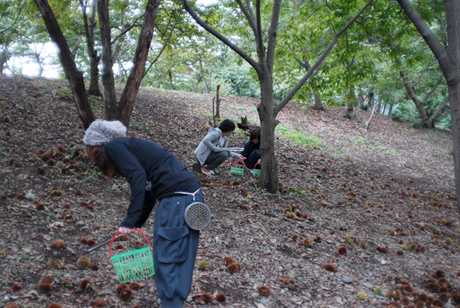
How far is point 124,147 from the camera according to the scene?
222 centimetres

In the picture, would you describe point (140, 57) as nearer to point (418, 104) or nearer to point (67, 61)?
point (67, 61)

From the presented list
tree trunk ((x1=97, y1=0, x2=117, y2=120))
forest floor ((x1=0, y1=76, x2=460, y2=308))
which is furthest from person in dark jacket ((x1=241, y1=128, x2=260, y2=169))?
tree trunk ((x1=97, y1=0, x2=117, y2=120))

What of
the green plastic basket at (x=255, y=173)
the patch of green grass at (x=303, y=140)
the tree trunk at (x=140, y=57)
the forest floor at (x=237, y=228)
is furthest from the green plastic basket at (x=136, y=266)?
the patch of green grass at (x=303, y=140)

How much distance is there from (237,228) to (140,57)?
2996mm

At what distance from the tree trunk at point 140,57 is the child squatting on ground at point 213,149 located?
4.97ft

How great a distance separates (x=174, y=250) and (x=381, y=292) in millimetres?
2551

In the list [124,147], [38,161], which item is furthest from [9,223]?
[124,147]

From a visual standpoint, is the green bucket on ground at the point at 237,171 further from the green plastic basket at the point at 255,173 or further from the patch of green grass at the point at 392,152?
the patch of green grass at the point at 392,152

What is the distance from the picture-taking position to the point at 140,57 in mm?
5043

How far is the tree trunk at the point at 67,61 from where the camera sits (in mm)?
4793

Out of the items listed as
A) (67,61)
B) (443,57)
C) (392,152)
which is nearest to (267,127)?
(443,57)

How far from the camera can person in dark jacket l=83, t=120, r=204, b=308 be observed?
2.14 metres

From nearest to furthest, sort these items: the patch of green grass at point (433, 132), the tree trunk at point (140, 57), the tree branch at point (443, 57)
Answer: the tree branch at point (443, 57)
the tree trunk at point (140, 57)
the patch of green grass at point (433, 132)

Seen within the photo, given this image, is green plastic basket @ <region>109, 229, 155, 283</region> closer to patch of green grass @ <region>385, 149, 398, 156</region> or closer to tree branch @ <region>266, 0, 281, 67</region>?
tree branch @ <region>266, 0, 281, 67</region>
